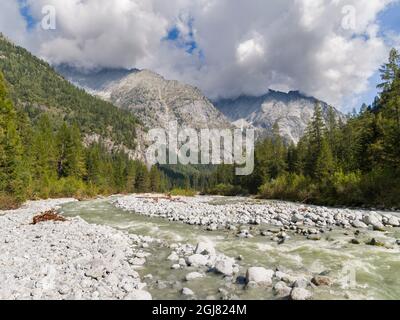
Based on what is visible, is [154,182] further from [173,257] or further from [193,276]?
[193,276]

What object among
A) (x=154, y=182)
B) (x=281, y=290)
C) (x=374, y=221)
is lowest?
(x=281, y=290)

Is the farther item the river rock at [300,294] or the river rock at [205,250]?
the river rock at [205,250]

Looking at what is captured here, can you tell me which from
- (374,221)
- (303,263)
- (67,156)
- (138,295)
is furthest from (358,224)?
(67,156)

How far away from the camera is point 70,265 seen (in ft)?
29.0

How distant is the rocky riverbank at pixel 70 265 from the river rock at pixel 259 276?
8.44 feet

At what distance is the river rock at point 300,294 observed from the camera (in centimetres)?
670

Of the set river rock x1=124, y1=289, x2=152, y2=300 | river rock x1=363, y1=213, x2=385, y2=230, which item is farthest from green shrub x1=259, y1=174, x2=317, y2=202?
river rock x1=124, y1=289, x2=152, y2=300

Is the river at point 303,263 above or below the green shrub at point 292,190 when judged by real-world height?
below

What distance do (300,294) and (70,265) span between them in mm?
6108

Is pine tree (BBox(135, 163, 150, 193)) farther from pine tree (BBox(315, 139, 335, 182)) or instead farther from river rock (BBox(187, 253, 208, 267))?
river rock (BBox(187, 253, 208, 267))

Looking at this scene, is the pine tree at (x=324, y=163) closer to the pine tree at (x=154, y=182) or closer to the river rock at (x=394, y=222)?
the river rock at (x=394, y=222)

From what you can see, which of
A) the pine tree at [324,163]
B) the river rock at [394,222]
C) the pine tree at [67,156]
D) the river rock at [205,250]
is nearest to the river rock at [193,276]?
the river rock at [205,250]

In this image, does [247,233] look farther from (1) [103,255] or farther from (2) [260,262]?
(1) [103,255]
